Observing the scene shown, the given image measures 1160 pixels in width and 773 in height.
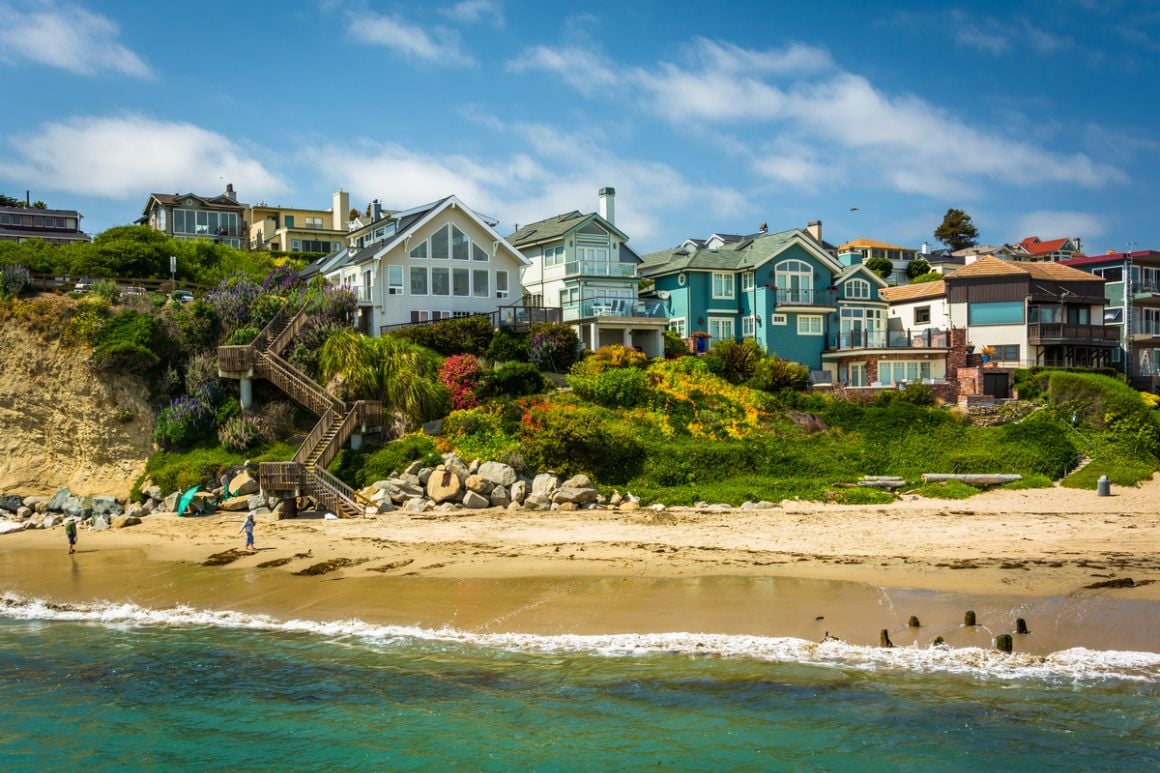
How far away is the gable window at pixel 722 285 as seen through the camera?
168 feet

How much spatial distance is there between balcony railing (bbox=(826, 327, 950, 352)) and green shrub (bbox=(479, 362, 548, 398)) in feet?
66.2

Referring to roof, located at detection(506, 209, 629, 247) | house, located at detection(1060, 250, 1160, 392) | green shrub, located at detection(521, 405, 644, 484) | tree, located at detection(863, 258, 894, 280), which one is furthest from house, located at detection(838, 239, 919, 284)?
green shrub, located at detection(521, 405, 644, 484)

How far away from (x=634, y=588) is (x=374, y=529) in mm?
9756

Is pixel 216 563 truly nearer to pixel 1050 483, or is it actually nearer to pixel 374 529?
pixel 374 529

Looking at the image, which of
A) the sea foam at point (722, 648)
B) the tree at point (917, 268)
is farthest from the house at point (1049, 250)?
the sea foam at point (722, 648)

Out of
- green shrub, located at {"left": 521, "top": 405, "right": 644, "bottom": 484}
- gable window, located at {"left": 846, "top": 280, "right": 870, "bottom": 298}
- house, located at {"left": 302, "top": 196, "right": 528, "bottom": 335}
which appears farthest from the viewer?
gable window, located at {"left": 846, "top": 280, "right": 870, "bottom": 298}

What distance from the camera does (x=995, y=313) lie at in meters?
50.1

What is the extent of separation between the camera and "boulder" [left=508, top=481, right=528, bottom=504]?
3006cm

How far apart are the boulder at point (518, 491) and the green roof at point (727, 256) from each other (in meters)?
23.5

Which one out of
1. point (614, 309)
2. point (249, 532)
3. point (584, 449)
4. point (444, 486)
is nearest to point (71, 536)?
point (249, 532)

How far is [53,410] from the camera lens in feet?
116

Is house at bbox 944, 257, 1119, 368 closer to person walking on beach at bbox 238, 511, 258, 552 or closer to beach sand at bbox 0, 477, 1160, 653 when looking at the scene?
beach sand at bbox 0, 477, 1160, 653

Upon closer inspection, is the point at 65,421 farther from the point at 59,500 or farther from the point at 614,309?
the point at 614,309

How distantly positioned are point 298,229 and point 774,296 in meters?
43.7
